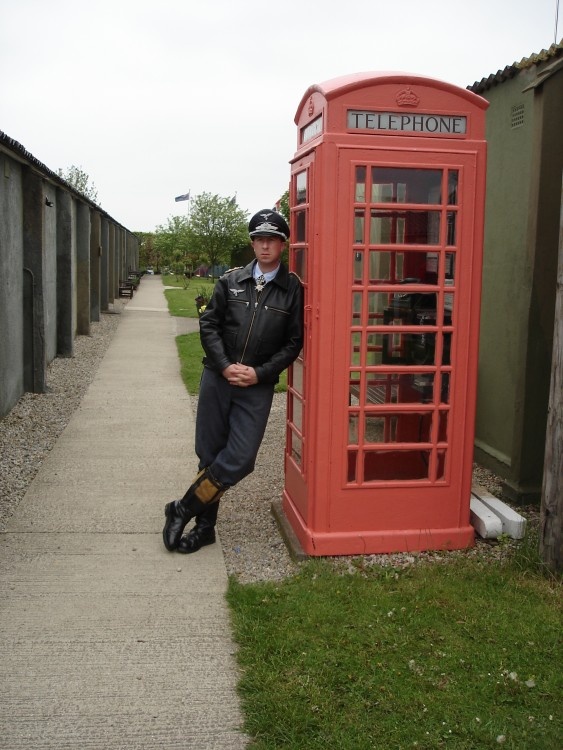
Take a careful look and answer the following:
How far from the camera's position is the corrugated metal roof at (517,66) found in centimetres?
617

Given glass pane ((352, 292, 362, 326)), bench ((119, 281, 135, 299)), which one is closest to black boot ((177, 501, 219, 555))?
glass pane ((352, 292, 362, 326))

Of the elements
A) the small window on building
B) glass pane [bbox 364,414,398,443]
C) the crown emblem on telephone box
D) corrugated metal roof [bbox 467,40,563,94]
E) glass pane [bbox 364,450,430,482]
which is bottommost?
glass pane [bbox 364,450,430,482]

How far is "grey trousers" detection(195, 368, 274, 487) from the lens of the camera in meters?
5.05

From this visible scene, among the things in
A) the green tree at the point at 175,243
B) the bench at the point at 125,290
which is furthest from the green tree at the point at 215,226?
the bench at the point at 125,290

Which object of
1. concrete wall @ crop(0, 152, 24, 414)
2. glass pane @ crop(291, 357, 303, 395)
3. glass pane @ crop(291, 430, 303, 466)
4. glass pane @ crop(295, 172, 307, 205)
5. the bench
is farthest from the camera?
the bench

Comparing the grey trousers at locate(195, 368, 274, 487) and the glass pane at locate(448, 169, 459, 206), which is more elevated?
the glass pane at locate(448, 169, 459, 206)

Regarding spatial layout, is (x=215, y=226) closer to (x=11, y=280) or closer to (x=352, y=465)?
(x=11, y=280)

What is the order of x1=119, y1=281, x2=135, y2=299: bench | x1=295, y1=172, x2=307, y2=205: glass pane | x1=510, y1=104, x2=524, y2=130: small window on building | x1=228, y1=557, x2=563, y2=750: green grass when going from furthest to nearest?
1. x1=119, y1=281, x2=135, y2=299: bench
2. x1=510, y1=104, x2=524, y2=130: small window on building
3. x1=295, y1=172, x2=307, y2=205: glass pane
4. x1=228, y1=557, x2=563, y2=750: green grass

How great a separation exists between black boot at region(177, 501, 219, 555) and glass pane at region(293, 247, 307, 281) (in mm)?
1526

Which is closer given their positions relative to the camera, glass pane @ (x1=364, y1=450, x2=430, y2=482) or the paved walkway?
the paved walkway

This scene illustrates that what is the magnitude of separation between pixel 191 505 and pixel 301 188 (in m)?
2.09

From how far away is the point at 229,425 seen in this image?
5.23m

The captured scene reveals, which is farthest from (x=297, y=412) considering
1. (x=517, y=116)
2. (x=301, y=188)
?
(x=517, y=116)

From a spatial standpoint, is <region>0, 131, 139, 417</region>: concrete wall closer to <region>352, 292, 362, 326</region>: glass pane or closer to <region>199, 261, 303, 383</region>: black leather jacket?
<region>199, 261, 303, 383</region>: black leather jacket
